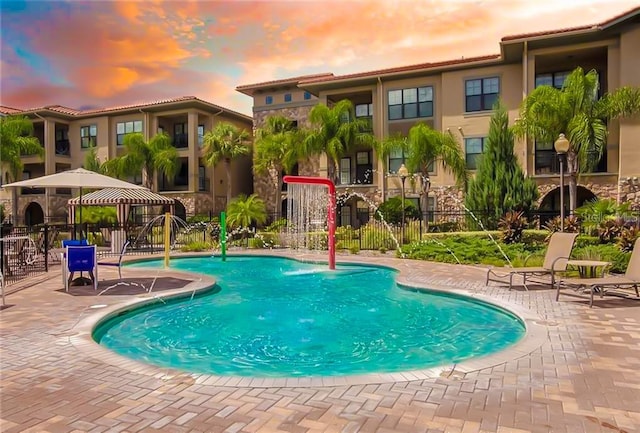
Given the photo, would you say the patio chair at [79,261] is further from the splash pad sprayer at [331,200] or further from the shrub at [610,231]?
the shrub at [610,231]

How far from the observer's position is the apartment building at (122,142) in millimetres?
35094

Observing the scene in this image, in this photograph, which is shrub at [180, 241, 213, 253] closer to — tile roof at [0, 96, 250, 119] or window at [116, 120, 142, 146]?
tile roof at [0, 96, 250, 119]

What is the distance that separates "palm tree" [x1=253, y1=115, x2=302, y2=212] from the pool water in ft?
59.4

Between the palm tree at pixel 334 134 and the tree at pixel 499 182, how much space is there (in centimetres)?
770

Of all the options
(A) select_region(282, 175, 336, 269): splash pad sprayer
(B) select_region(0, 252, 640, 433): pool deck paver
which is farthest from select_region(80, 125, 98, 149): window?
(B) select_region(0, 252, 640, 433): pool deck paver

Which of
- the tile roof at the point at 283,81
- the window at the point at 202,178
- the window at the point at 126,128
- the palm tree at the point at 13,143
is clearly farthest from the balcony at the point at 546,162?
the palm tree at the point at 13,143

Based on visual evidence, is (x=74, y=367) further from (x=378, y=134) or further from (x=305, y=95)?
(x=305, y=95)

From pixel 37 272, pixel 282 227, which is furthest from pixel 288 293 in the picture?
pixel 282 227

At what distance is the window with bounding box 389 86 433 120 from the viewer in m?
27.3

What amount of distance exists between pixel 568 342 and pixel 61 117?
135 feet

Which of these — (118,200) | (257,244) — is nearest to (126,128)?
(118,200)

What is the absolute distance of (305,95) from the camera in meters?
33.2

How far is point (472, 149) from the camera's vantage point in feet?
85.5

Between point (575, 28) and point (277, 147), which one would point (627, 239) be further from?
point (277, 147)
